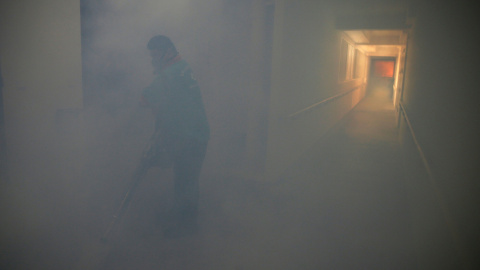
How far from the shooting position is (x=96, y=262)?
241 cm

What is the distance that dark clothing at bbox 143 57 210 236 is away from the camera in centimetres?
273

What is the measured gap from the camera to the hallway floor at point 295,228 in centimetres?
254

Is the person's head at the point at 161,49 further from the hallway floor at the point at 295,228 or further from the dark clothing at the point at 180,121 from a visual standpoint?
the hallway floor at the point at 295,228

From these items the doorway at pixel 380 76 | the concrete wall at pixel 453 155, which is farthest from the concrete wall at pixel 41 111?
the doorway at pixel 380 76

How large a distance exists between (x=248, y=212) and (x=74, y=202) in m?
1.61

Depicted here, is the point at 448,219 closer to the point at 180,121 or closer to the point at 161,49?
the point at 180,121

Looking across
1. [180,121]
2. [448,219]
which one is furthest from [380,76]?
[448,219]

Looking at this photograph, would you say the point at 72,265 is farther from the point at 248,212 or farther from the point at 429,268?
the point at 429,268

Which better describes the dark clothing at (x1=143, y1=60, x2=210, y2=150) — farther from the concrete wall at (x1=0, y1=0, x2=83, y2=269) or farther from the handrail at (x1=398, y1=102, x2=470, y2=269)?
the handrail at (x1=398, y1=102, x2=470, y2=269)

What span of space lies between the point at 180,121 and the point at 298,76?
8.91 ft

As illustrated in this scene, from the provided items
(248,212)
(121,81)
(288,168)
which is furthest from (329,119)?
(121,81)

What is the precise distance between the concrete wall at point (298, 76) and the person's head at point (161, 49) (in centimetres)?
161

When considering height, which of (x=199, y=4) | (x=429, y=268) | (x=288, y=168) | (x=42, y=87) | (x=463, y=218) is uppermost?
(x=199, y=4)

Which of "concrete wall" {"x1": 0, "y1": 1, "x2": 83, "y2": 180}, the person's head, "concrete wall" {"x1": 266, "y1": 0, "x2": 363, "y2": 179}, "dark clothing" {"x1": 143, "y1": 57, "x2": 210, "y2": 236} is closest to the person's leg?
"dark clothing" {"x1": 143, "y1": 57, "x2": 210, "y2": 236}
